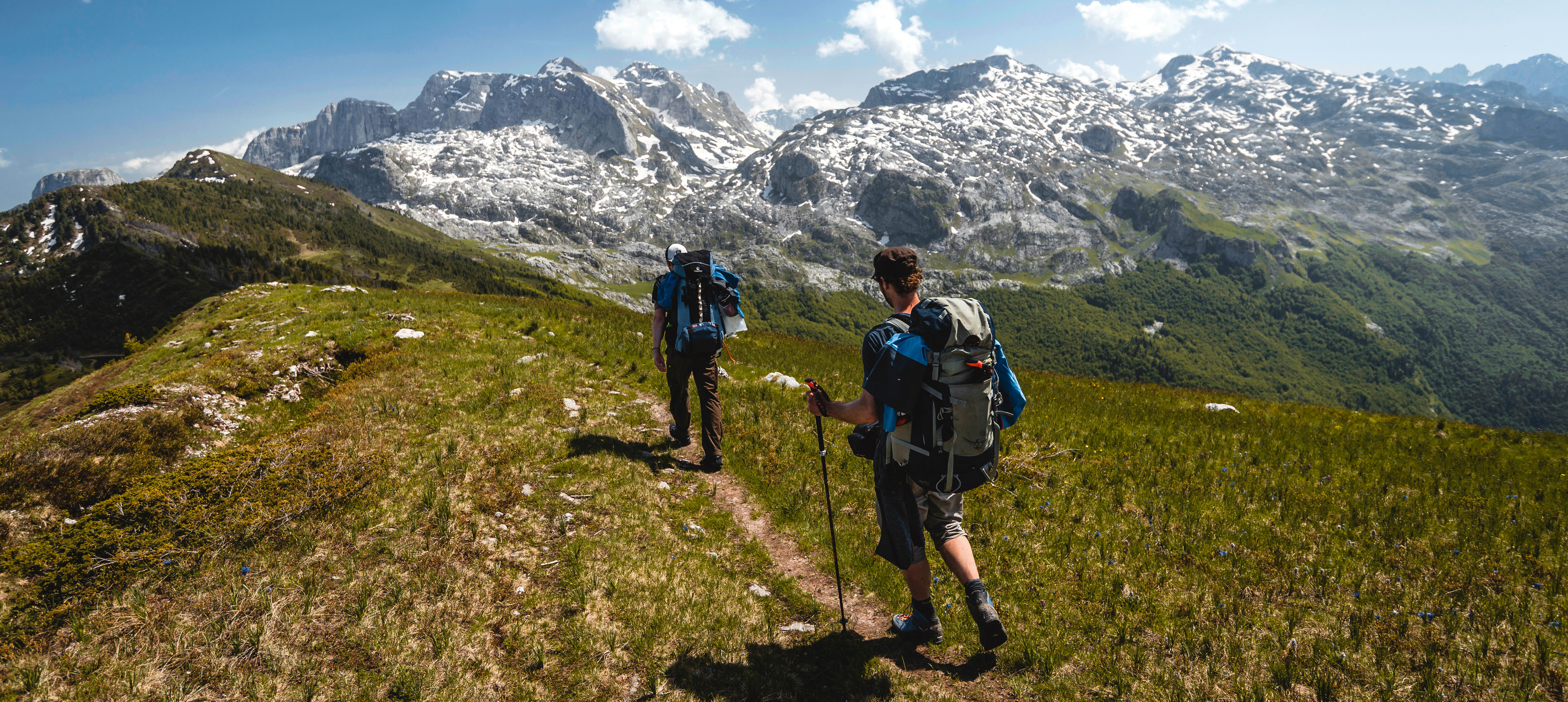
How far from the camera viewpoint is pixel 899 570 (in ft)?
26.6

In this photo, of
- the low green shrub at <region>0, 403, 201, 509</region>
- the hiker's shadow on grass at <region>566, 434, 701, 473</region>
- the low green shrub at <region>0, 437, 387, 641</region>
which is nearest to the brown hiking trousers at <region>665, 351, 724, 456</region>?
the hiker's shadow on grass at <region>566, 434, 701, 473</region>

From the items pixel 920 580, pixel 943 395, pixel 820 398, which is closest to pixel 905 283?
pixel 943 395

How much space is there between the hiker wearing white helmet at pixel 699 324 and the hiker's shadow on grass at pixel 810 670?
5.20 metres

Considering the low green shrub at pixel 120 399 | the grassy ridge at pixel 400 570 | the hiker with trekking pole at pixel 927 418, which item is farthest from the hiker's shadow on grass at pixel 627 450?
the low green shrub at pixel 120 399

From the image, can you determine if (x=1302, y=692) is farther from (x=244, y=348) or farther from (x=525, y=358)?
(x=244, y=348)

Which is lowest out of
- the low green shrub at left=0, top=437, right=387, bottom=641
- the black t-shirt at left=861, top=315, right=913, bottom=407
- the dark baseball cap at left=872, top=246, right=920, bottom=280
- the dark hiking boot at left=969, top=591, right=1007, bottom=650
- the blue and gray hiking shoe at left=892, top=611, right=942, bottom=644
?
the blue and gray hiking shoe at left=892, top=611, right=942, bottom=644

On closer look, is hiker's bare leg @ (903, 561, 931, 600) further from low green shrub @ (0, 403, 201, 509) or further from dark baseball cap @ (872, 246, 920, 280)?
low green shrub @ (0, 403, 201, 509)

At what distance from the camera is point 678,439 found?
1208cm

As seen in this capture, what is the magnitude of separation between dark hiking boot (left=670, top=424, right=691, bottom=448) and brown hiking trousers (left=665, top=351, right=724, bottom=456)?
50 centimetres

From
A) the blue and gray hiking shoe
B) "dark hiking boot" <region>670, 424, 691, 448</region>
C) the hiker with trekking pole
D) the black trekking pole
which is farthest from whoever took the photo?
"dark hiking boot" <region>670, 424, 691, 448</region>

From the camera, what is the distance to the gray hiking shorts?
5.98 meters

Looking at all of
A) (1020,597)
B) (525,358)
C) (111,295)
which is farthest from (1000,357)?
(111,295)

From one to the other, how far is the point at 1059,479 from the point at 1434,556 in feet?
15.5

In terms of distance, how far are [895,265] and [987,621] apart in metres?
3.68
